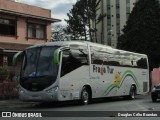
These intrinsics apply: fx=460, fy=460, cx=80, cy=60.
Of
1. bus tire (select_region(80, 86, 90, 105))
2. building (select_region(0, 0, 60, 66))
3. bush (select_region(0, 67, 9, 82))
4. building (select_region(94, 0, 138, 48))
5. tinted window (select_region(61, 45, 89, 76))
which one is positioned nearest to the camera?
tinted window (select_region(61, 45, 89, 76))

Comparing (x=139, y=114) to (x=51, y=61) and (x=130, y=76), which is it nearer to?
(x=51, y=61)

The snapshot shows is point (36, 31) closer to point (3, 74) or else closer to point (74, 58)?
point (3, 74)

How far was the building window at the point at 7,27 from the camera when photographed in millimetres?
41778

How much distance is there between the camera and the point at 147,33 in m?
55.9

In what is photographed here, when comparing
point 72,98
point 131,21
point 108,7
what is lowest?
point 72,98

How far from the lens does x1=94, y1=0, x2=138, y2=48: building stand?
11018 cm

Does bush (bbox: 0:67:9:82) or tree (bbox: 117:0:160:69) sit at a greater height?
tree (bbox: 117:0:160:69)

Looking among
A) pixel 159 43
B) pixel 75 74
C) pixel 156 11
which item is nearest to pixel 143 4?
pixel 156 11

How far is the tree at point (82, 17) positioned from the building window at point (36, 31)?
44.5 meters

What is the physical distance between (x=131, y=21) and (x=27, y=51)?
3664cm

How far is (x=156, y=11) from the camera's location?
56312 millimetres

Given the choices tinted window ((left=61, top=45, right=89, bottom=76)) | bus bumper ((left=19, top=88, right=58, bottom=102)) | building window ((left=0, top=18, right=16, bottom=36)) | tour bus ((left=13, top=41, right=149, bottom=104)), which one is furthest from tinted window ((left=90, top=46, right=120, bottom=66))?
building window ((left=0, top=18, right=16, bottom=36))

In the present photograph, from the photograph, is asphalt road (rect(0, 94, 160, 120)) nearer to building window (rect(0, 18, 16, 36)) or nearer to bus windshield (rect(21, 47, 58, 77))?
bus windshield (rect(21, 47, 58, 77))

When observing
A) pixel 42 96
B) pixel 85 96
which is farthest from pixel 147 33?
pixel 42 96
